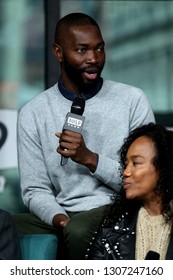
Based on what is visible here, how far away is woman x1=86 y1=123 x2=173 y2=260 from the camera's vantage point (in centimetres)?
452

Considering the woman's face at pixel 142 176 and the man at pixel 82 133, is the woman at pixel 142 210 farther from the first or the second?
the man at pixel 82 133

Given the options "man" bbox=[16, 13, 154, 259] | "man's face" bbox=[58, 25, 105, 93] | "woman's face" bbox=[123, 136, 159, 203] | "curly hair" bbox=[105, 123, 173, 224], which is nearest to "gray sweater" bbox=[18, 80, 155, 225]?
"man" bbox=[16, 13, 154, 259]

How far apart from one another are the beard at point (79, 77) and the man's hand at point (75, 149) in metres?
0.36

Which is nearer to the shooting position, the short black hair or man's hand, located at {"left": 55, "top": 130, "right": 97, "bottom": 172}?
man's hand, located at {"left": 55, "top": 130, "right": 97, "bottom": 172}

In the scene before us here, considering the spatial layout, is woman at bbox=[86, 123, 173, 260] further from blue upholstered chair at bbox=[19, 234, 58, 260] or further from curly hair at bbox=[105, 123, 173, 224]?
blue upholstered chair at bbox=[19, 234, 58, 260]

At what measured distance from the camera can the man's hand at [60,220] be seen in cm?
484

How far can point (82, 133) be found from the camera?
5039 mm

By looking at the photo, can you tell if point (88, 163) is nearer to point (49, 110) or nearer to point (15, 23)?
point (49, 110)

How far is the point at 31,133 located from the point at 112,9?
2.16m

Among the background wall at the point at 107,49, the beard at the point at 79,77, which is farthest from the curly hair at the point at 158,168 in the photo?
the background wall at the point at 107,49

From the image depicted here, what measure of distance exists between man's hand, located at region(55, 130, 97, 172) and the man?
24mm

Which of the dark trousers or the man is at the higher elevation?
the man

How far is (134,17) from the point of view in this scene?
706cm
